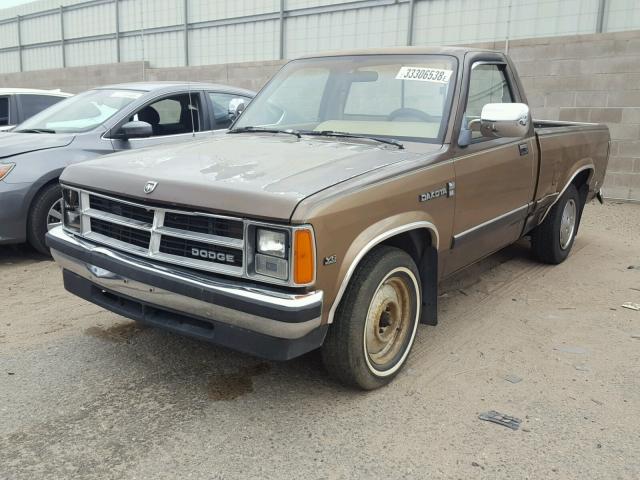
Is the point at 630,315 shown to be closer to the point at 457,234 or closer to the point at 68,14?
the point at 457,234

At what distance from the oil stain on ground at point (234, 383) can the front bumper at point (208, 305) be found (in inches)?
19.7

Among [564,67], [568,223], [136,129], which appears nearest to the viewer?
[136,129]

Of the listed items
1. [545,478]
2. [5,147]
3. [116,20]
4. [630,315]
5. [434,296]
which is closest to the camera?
[545,478]

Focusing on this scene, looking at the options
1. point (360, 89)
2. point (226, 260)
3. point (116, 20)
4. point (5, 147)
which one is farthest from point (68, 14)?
point (226, 260)

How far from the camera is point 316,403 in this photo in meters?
3.19

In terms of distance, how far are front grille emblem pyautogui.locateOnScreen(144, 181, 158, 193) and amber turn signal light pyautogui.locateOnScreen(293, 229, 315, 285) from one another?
0.82 m

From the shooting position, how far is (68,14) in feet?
61.2

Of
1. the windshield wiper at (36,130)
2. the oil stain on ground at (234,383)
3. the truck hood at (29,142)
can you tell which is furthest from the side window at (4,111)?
the oil stain on ground at (234,383)

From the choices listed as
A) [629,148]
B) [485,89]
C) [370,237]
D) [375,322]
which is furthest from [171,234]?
[629,148]

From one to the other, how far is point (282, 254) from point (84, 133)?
4009mm

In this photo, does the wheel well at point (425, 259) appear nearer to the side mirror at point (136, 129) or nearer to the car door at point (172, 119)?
the side mirror at point (136, 129)

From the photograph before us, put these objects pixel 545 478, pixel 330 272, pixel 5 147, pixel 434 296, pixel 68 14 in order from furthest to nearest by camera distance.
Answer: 1. pixel 68 14
2. pixel 5 147
3. pixel 434 296
4. pixel 330 272
5. pixel 545 478

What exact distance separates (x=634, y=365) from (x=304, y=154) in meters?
2.42

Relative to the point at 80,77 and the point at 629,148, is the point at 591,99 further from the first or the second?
the point at 80,77
